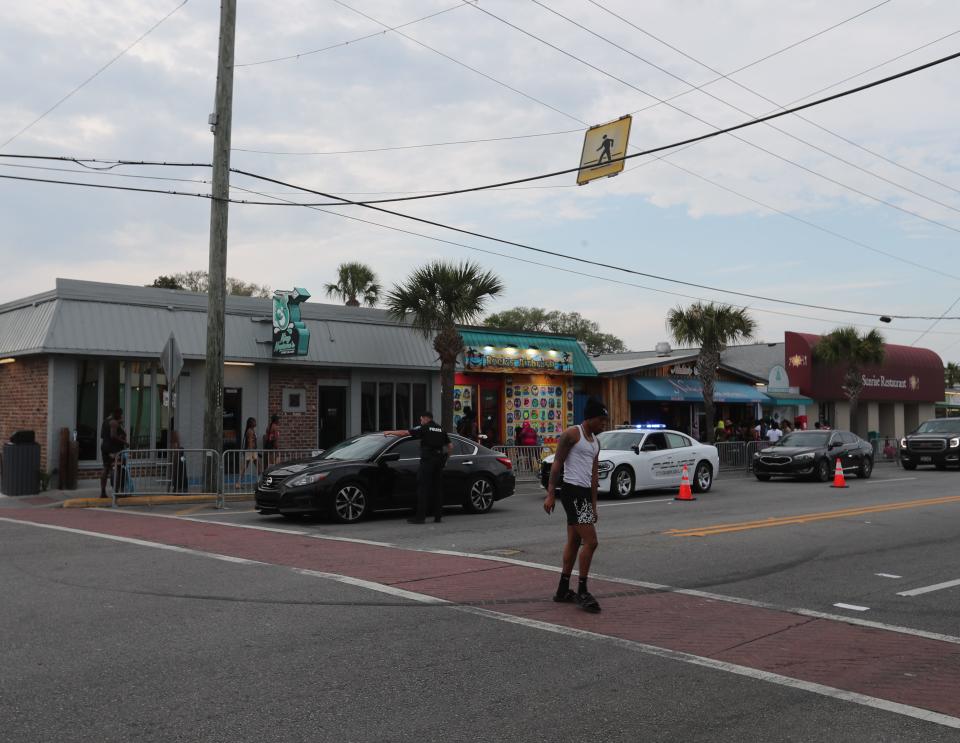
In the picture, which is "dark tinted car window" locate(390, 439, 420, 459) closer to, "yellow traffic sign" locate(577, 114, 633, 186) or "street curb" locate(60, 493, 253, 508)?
"street curb" locate(60, 493, 253, 508)

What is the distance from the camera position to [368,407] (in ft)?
84.4

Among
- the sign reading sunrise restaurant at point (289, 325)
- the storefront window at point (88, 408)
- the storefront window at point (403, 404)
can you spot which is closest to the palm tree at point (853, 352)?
the storefront window at point (403, 404)

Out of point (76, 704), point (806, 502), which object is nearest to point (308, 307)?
point (806, 502)

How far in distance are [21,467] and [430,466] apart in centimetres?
968

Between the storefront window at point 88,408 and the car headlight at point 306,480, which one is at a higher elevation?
the storefront window at point 88,408

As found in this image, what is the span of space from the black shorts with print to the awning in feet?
79.5

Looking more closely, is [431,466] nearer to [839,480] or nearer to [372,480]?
[372,480]

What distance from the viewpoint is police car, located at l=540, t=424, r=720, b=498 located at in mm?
18828

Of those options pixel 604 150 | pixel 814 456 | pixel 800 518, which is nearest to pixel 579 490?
pixel 800 518

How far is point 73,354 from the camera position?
20.0m

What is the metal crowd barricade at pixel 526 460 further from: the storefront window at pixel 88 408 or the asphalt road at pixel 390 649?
the asphalt road at pixel 390 649

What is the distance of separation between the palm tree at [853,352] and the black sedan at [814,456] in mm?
13685

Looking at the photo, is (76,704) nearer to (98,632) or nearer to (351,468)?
(98,632)

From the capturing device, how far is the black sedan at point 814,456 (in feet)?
78.7
